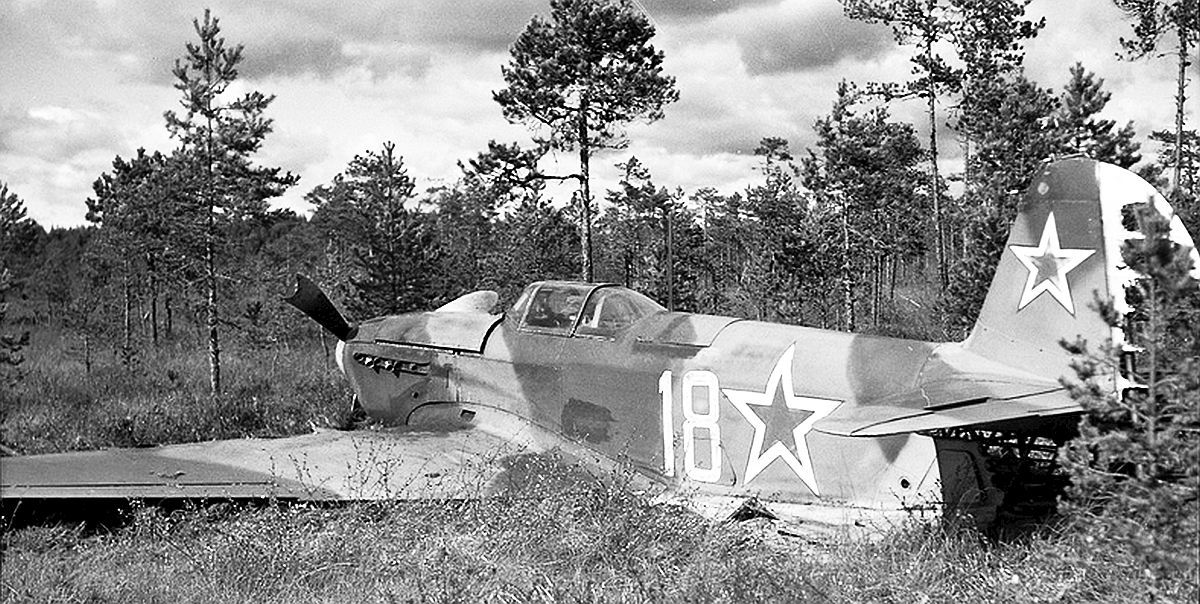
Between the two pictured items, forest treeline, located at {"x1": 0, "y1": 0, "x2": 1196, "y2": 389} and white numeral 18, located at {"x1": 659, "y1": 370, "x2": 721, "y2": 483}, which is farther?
forest treeline, located at {"x1": 0, "y1": 0, "x2": 1196, "y2": 389}

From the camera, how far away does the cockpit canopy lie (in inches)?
284

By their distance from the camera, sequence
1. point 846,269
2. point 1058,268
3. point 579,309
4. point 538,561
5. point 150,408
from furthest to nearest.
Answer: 1. point 846,269
2. point 150,408
3. point 579,309
4. point 1058,268
5. point 538,561

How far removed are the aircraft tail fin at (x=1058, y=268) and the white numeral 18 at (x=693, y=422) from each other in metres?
1.75

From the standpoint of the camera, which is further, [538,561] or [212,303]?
[212,303]

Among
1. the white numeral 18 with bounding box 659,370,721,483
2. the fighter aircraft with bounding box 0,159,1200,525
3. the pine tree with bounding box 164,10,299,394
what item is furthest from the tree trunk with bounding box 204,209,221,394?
the white numeral 18 with bounding box 659,370,721,483

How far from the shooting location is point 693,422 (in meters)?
6.53

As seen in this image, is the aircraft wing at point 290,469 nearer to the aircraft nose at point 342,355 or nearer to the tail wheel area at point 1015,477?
the aircraft nose at point 342,355

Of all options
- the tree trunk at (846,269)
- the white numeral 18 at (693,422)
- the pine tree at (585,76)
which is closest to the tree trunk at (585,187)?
the pine tree at (585,76)

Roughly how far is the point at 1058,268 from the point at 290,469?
5.50 m

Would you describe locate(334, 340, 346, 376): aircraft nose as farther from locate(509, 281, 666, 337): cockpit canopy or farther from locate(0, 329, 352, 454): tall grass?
locate(509, 281, 666, 337): cockpit canopy

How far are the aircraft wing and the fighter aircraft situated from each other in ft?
0.07

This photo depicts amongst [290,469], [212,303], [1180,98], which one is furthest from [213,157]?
[1180,98]

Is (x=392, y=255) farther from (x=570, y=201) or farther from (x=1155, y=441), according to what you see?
(x=1155, y=441)

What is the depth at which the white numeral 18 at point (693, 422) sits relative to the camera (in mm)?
6438
